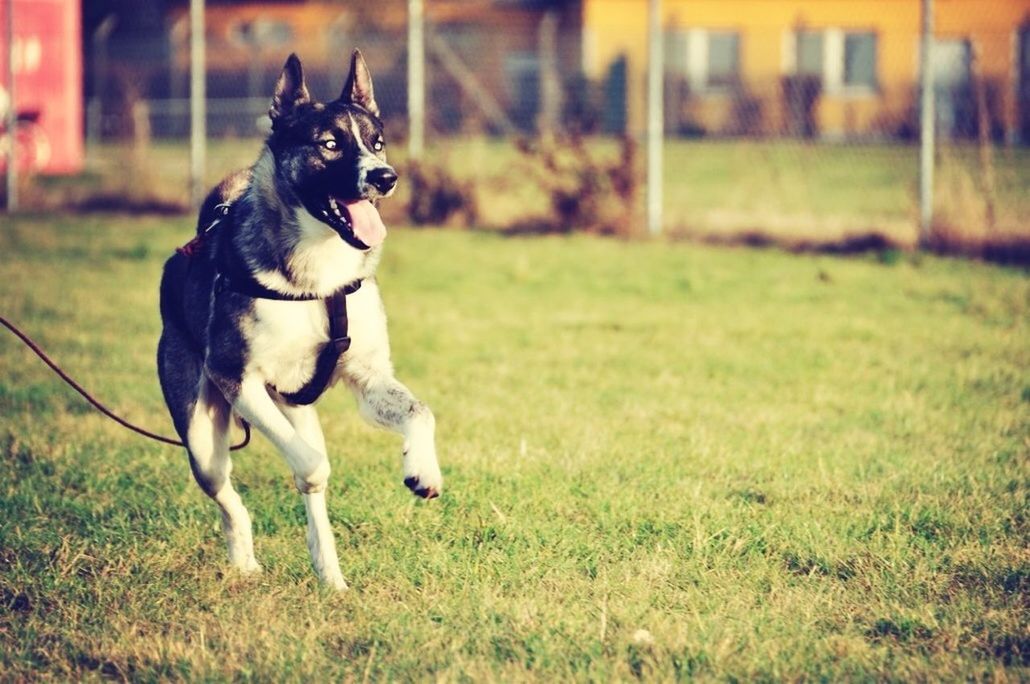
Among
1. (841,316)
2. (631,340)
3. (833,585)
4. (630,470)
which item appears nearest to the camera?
(833,585)

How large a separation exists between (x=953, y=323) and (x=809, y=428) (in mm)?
3011

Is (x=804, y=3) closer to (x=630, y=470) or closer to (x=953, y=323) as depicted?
(x=953, y=323)

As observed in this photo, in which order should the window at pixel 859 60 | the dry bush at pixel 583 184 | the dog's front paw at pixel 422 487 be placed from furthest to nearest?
the window at pixel 859 60
the dry bush at pixel 583 184
the dog's front paw at pixel 422 487

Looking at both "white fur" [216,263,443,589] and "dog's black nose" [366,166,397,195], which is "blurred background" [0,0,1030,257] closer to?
"dog's black nose" [366,166,397,195]

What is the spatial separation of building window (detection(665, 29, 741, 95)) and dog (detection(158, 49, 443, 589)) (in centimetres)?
2454

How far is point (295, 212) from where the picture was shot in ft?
14.1

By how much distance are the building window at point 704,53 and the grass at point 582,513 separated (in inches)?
820

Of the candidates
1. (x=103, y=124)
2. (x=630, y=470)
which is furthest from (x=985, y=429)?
(x=103, y=124)

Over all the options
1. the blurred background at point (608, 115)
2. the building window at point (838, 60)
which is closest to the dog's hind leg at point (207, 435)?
the blurred background at point (608, 115)

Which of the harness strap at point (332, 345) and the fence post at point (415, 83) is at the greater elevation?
Answer: the fence post at point (415, 83)

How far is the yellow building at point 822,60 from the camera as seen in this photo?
544 inches

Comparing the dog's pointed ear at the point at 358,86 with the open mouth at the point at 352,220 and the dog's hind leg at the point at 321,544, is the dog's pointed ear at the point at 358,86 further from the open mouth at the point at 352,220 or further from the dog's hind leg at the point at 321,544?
the dog's hind leg at the point at 321,544

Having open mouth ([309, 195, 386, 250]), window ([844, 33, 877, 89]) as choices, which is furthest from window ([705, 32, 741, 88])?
open mouth ([309, 195, 386, 250])

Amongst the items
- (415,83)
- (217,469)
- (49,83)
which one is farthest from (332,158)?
(49,83)
